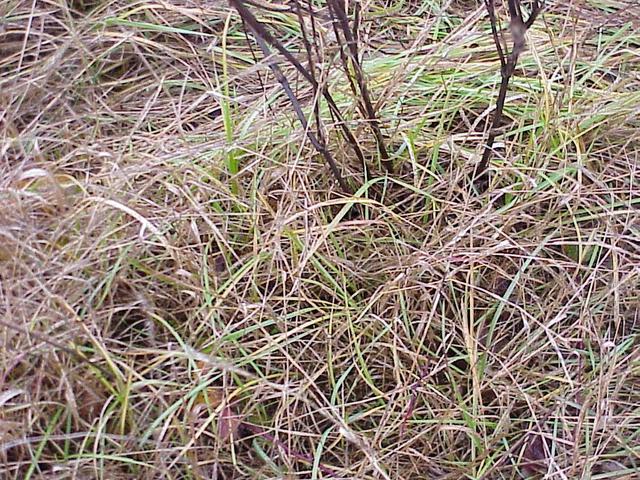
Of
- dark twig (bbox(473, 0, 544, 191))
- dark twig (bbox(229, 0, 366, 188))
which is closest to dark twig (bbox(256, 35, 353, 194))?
dark twig (bbox(229, 0, 366, 188))

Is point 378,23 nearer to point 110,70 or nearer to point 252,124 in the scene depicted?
point 252,124

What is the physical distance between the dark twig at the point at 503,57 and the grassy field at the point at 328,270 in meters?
0.03

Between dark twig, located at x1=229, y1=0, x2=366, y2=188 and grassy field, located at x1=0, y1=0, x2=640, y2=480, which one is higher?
dark twig, located at x1=229, y1=0, x2=366, y2=188

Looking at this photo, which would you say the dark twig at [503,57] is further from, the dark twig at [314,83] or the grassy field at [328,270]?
the dark twig at [314,83]

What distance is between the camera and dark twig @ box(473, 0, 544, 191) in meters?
1.16

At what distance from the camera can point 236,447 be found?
1.21 m

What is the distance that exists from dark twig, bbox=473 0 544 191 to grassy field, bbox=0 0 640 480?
3 cm

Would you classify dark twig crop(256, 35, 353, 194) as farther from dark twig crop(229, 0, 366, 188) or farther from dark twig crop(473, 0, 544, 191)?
dark twig crop(473, 0, 544, 191)

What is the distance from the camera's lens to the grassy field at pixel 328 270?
1.19 meters

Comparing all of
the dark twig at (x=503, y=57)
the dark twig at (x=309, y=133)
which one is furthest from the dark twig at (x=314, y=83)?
the dark twig at (x=503, y=57)

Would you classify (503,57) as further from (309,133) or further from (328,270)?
(328,270)

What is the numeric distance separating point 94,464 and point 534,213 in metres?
0.80

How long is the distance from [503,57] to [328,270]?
43cm

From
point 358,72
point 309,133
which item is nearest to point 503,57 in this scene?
point 358,72
